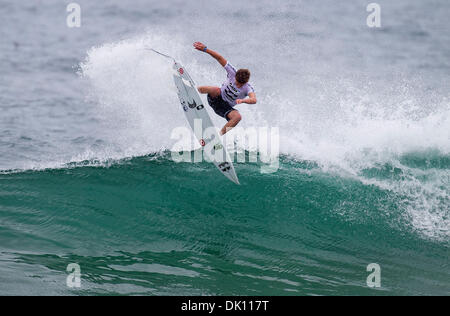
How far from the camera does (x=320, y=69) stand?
17156mm

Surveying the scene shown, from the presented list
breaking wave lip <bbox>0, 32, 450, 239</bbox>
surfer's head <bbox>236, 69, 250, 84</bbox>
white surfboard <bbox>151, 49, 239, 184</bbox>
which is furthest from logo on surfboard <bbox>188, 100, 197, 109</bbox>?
breaking wave lip <bbox>0, 32, 450, 239</bbox>

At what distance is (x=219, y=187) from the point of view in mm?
9500

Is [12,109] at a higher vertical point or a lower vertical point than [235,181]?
higher

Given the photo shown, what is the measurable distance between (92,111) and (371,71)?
906 cm

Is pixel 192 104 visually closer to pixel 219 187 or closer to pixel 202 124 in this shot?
pixel 202 124

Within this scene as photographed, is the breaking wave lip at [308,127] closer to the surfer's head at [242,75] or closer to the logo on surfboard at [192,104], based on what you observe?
the logo on surfboard at [192,104]

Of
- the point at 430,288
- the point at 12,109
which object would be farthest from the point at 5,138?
the point at 430,288

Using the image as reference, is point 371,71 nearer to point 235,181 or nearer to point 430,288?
point 235,181

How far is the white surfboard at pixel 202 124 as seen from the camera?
8.72 m

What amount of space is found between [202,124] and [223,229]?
177 cm

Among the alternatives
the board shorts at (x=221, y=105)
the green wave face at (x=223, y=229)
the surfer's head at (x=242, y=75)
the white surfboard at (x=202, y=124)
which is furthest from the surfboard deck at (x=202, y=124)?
the surfer's head at (x=242, y=75)

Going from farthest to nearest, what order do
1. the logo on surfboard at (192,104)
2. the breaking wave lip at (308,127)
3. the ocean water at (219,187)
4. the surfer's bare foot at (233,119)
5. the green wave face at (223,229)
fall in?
the breaking wave lip at (308,127), the logo on surfboard at (192,104), the surfer's bare foot at (233,119), the ocean water at (219,187), the green wave face at (223,229)

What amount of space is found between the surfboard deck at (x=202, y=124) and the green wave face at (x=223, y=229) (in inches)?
28.6

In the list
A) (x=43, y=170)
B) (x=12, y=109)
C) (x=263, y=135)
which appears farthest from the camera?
(x=12, y=109)
